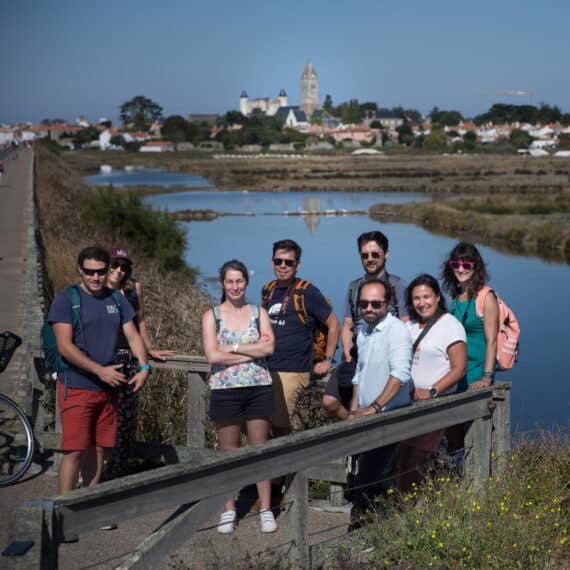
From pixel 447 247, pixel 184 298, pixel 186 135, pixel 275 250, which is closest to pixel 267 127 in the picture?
pixel 186 135

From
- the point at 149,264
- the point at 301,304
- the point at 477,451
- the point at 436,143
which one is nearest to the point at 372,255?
the point at 301,304

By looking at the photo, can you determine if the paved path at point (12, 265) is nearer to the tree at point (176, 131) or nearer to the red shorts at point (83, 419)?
the red shorts at point (83, 419)

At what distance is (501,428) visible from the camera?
528cm

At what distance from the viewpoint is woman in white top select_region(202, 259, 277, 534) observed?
5207mm

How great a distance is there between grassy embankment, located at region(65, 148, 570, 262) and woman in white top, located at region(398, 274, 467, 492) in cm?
3184

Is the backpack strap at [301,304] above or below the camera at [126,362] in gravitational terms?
above

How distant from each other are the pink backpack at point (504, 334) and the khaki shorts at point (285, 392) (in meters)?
1.15

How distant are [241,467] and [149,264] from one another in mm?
18988

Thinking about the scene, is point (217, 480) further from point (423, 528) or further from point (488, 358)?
point (488, 358)

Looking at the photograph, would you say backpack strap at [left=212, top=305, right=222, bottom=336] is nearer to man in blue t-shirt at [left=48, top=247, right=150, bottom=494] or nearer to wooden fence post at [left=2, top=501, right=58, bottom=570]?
man in blue t-shirt at [left=48, top=247, right=150, bottom=494]

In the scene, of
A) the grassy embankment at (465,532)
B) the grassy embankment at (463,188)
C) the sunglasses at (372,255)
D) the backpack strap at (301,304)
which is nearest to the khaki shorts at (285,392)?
the backpack strap at (301,304)

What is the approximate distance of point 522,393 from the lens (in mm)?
16250

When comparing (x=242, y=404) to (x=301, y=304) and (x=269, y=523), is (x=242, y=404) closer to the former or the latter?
(x=269, y=523)

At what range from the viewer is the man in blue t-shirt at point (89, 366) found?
16.6 ft
